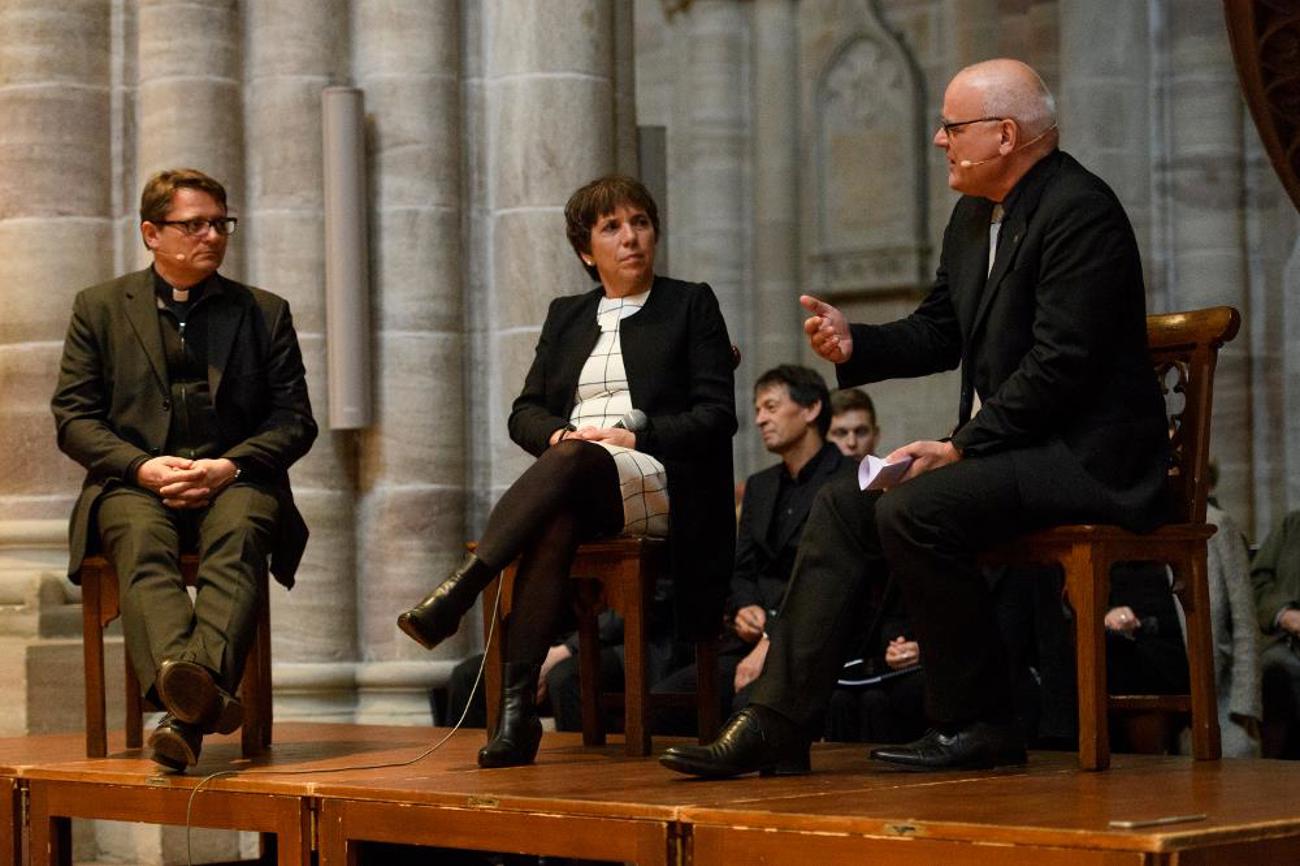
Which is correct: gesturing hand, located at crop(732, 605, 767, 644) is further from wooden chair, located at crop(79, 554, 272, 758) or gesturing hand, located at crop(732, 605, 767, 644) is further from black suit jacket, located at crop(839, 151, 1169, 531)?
black suit jacket, located at crop(839, 151, 1169, 531)

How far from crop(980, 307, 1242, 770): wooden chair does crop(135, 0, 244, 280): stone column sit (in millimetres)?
3541

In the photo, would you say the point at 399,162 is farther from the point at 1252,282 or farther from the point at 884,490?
the point at 1252,282

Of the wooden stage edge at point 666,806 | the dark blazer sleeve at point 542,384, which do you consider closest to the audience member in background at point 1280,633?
the wooden stage edge at point 666,806

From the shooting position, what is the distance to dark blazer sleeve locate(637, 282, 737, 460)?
5258mm

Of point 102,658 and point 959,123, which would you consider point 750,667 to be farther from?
point 959,123

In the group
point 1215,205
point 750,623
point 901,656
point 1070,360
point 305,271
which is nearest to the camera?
point 1070,360

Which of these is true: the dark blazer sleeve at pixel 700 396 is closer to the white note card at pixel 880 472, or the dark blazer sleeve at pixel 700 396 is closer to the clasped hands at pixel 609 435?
the clasped hands at pixel 609 435

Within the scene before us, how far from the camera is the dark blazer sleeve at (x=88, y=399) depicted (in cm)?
542

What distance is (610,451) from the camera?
16.7 feet

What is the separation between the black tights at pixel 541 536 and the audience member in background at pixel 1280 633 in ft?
9.92

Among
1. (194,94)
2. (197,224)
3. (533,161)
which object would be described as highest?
(194,94)

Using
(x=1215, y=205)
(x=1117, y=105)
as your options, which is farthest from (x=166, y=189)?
(x=1215, y=205)

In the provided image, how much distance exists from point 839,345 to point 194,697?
1.64 metres

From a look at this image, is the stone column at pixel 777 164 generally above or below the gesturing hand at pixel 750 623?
above
